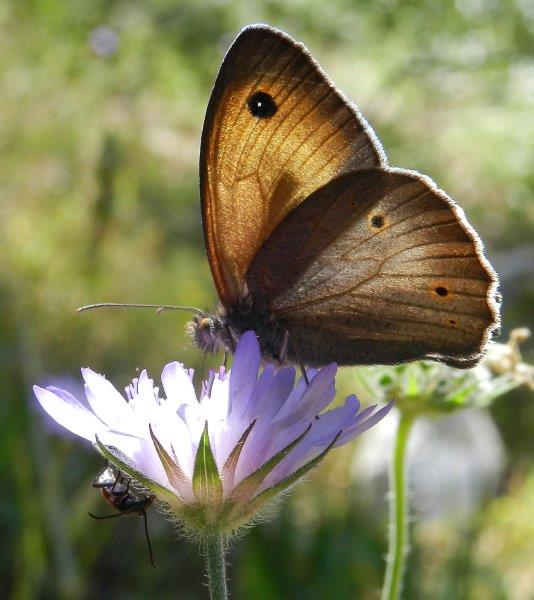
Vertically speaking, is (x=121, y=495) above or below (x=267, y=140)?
below

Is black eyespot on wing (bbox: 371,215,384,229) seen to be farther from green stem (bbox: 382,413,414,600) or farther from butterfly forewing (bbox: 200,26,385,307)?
green stem (bbox: 382,413,414,600)

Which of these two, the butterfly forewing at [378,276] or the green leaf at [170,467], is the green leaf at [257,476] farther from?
the butterfly forewing at [378,276]

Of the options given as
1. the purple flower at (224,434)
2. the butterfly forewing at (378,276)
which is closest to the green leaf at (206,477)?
the purple flower at (224,434)

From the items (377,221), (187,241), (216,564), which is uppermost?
(187,241)

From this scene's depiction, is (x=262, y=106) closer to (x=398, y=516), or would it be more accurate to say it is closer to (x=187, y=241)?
(x=398, y=516)

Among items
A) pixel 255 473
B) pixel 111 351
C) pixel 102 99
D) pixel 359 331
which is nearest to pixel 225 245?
pixel 359 331

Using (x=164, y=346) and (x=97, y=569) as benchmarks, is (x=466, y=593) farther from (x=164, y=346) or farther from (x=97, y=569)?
(x=164, y=346)

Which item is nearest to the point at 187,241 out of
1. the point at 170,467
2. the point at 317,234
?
the point at 317,234
